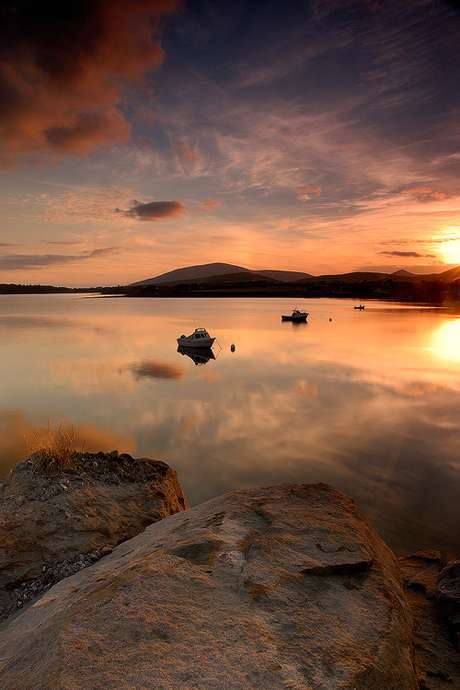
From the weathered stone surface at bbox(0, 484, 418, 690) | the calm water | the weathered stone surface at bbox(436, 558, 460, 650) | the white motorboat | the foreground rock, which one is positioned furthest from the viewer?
the white motorboat

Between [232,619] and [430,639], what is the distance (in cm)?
266

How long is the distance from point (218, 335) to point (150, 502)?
47739mm

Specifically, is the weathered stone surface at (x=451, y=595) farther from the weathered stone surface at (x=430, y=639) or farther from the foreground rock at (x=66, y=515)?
the foreground rock at (x=66, y=515)

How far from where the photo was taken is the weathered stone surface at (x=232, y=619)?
2.85 metres

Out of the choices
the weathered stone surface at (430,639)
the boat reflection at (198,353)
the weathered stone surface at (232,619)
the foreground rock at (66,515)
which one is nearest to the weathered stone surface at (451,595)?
the weathered stone surface at (430,639)

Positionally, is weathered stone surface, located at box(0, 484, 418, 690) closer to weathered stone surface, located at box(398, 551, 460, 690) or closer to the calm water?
weathered stone surface, located at box(398, 551, 460, 690)

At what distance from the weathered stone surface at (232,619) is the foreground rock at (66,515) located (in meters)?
1.09

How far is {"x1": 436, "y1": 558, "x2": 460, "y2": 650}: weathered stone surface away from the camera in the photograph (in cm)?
439

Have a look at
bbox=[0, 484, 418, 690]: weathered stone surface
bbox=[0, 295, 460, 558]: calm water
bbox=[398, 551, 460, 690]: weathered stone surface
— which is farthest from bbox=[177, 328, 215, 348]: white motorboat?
bbox=[0, 484, 418, 690]: weathered stone surface

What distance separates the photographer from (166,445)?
46.5 ft

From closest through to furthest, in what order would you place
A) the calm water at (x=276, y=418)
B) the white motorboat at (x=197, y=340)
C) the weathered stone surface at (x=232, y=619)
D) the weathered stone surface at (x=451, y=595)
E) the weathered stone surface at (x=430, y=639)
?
1. the weathered stone surface at (x=232, y=619)
2. the weathered stone surface at (x=430, y=639)
3. the weathered stone surface at (x=451, y=595)
4. the calm water at (x=276, y=418)
5. the white motorboat at (x=197, y=340)

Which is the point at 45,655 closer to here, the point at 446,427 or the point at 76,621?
the point at 76,621

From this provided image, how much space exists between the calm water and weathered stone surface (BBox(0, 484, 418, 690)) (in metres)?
5.10

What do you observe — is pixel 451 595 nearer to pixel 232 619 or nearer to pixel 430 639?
pixel 430 639
